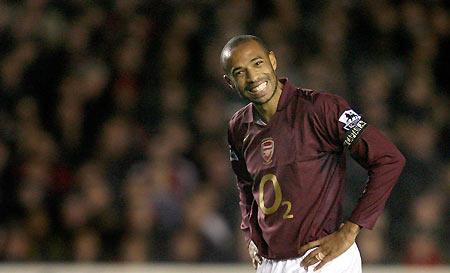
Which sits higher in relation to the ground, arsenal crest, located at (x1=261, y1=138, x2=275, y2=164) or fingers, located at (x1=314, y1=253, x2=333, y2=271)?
arsenal crest, located at (x1=261, y1=138, x2=275, y2=164)

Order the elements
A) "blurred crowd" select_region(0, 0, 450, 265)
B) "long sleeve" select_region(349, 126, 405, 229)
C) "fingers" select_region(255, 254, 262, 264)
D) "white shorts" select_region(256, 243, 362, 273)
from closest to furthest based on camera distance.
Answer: "long sleeve" select_region(349, 126, 405, 229) → "white shorts" select_region(256, 243, 362, 273) → "fingers" select_region(255, 254, 262, 264) → "blurred crowd" select_region(0, 0, 450, 265)

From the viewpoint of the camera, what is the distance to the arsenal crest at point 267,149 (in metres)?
2.30

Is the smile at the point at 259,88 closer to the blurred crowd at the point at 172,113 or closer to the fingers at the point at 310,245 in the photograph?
the fingers at the point at 310,245

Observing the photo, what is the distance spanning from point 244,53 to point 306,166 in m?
0.41

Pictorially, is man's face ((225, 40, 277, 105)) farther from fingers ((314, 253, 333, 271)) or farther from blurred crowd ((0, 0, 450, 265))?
blurred crowd ((0, 0, 450, 265))

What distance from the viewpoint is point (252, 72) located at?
2260 millimetres

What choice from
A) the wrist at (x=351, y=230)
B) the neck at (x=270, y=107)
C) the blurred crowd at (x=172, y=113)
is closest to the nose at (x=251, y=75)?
the neck at (x=270, y=107)

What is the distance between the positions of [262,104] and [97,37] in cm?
323

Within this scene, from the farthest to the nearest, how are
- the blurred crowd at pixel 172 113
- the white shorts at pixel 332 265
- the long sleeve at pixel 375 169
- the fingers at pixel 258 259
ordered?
the blurred crowd at pixel 172 113, the fingers at pixel 258 259, the white shorts at pixel 332 265, the long sleeve at pixel 375 169

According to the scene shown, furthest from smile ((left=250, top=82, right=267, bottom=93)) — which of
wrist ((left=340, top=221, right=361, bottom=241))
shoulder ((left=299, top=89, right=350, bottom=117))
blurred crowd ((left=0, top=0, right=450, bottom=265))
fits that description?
blurred crowd ((left=0, top=0, right=450, bottom=265))

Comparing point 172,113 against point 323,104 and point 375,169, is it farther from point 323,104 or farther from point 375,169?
point 375,169

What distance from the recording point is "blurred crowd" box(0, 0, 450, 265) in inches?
171

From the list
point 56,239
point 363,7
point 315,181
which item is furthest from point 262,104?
point 363,7

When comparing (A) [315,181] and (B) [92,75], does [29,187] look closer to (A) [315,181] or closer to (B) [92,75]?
(B) [92,75]
